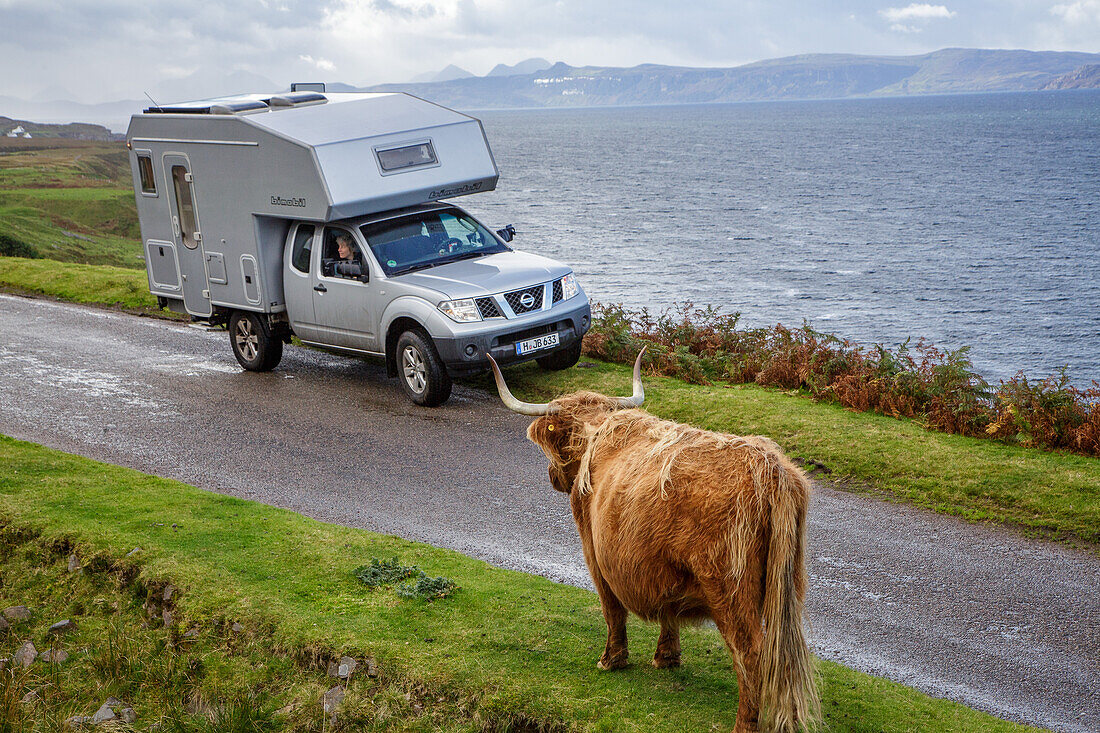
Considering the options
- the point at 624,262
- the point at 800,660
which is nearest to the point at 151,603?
the point at 800,660

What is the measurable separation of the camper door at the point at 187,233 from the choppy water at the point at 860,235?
21.0 meters

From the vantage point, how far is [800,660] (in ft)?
15.1

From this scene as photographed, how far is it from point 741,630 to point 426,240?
34.3 feet

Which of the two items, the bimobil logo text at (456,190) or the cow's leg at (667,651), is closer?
the cow's leg at (667,651)

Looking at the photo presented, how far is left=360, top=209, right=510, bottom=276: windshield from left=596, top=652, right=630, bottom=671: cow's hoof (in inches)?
334

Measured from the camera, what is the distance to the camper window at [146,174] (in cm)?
1597

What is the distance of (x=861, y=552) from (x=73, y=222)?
70685 mm

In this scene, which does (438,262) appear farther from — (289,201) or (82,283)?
(82,283)

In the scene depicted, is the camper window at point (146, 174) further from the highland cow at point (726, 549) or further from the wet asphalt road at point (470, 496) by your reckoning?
the highland cow at point (726, 549)

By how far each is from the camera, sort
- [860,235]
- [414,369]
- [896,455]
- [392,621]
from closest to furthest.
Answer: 1. [392,621]
2. [896,455]
3. [414,369]
4. [860,235]

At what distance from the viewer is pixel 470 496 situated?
9.97m

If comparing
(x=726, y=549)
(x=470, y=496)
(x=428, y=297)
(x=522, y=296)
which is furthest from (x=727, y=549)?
(x=428, y=297)

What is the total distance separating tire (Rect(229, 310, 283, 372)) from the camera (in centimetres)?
1507

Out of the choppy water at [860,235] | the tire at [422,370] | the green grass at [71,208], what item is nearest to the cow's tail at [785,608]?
the tire at [422,370]
